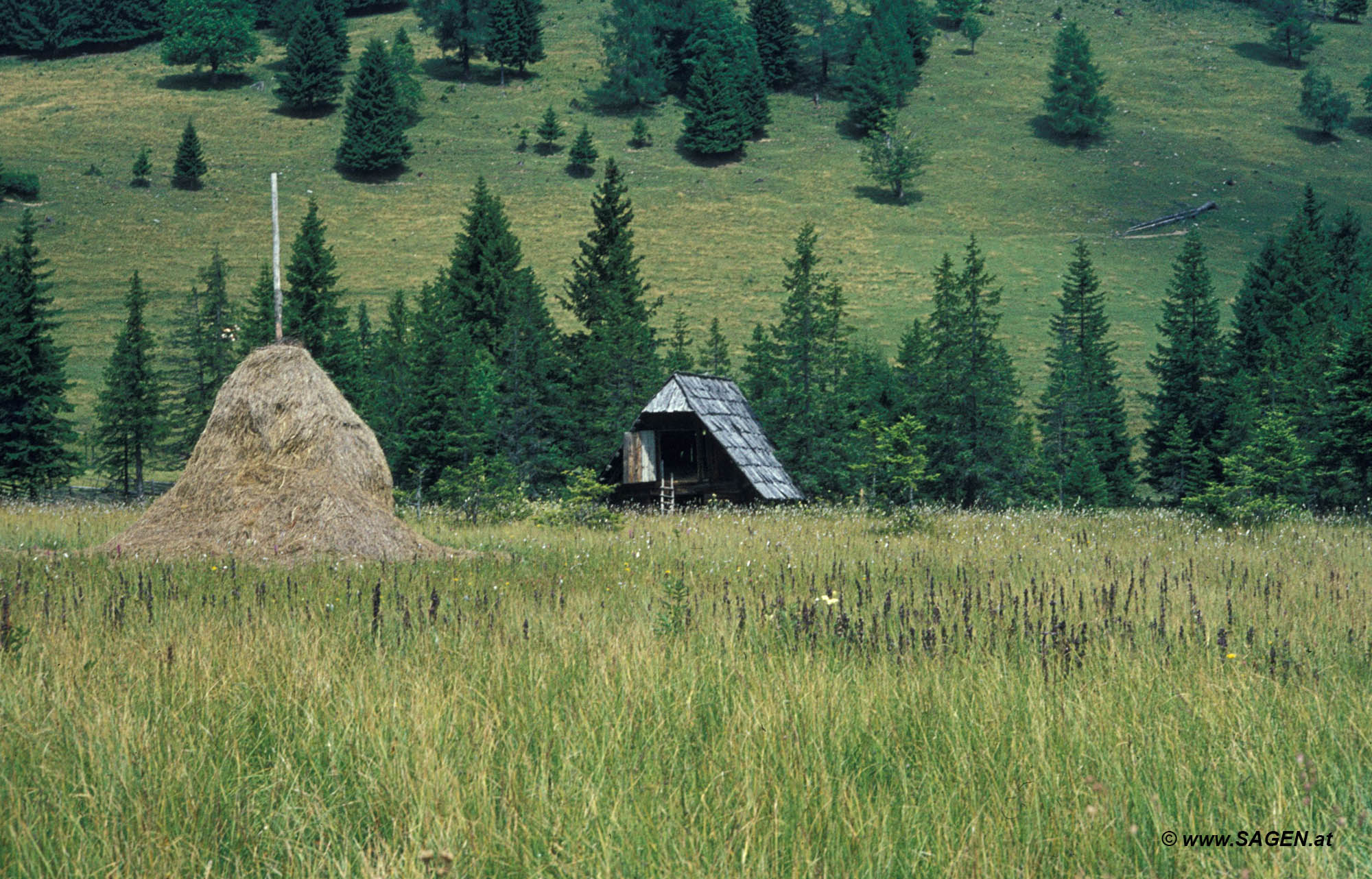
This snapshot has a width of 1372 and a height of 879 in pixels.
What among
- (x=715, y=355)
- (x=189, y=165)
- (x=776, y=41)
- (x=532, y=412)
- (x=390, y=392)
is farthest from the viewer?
(x=776, y=41)

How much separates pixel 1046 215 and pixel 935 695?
9137cm

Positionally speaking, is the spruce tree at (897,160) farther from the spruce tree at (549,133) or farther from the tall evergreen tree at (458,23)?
the tall evergreen tree at (458,23)

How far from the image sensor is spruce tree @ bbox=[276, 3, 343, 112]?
102938mm

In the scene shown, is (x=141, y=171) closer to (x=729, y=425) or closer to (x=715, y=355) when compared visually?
(x=715, y=355)

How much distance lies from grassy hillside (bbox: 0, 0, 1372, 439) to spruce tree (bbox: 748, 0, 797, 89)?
3781 millimetres

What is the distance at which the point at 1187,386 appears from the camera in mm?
43656

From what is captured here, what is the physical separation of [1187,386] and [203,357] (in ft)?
137

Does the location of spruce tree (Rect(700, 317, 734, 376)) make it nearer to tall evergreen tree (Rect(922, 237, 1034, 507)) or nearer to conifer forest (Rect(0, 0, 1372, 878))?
conifer forest (Rect(0, 0, 1372, 878))

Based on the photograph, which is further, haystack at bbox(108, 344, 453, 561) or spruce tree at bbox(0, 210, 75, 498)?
spruce tree at bbox(0, 210, 75, 498)

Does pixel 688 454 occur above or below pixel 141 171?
below

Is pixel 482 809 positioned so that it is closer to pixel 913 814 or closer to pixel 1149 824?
pixel 913 814

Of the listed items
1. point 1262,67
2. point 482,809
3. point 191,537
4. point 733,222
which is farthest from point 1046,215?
point 482,809

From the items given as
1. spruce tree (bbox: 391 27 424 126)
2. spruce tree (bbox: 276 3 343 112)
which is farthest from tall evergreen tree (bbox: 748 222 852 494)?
spruce tree (bbox: 276 3 343 112)

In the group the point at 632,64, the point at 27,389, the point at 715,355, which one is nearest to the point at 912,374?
the point at 715,355
